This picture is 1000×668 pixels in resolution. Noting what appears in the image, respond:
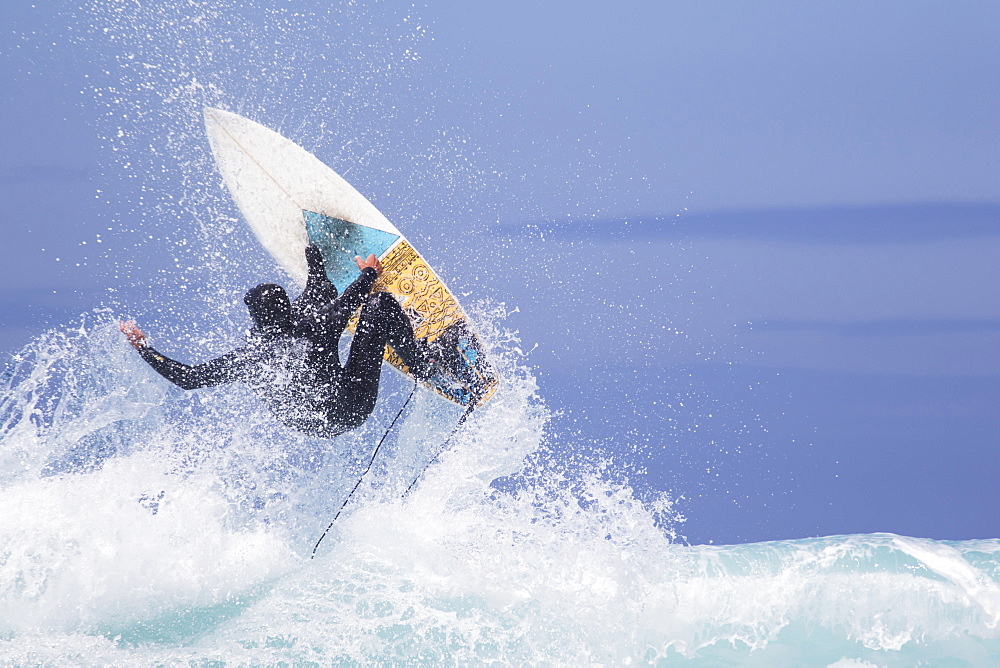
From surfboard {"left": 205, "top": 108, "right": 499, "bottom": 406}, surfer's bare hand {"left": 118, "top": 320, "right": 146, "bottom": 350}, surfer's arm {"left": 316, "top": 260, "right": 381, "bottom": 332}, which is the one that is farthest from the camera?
surfboard {"left": 205, "top": 108, "right": 499, "bottom": 406}

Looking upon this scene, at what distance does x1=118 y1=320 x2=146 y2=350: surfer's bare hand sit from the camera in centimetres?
428

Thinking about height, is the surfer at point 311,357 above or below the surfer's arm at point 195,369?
above

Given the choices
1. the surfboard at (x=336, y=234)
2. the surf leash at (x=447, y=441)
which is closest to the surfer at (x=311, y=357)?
the surfboard at (x=336, y=234)

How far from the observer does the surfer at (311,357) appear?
14.3ft

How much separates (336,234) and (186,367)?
56.6 inches

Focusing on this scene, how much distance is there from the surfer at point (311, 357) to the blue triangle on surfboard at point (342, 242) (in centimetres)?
65

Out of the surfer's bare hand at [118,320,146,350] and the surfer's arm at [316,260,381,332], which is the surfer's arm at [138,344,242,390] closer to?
the surfer's bare hand at [118,320,146,350]

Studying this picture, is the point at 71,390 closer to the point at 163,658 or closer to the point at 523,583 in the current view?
the point at 163,658

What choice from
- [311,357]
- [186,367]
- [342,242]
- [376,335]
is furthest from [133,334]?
[342,242]

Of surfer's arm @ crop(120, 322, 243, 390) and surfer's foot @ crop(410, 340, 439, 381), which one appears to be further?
surfer's foot @ crop(410, 340, 439, 381)

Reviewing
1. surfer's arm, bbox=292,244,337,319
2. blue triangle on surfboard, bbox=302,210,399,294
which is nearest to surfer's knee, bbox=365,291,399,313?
surfer's arm, bbox=292,244,337,319

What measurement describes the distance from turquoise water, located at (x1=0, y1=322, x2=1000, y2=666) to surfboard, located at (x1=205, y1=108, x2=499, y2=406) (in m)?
0.22

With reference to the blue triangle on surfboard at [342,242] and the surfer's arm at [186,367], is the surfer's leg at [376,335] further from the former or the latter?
the blue triangle on surfboard at [342,242]

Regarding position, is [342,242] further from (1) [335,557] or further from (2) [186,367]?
(1) [335,557]
